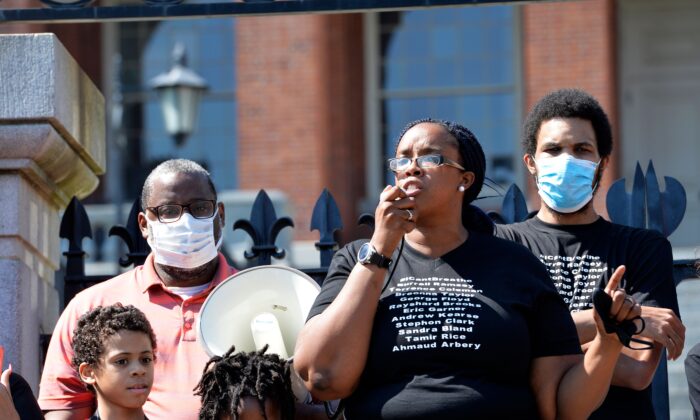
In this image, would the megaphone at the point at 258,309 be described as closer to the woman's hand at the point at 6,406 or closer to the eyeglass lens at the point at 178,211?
the eyeglass lens at the point at 178,211

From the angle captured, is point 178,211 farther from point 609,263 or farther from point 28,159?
point 609,263

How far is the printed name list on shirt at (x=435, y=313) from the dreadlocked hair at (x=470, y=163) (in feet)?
1.21

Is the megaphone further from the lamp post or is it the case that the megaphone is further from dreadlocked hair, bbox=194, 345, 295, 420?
the lamp post

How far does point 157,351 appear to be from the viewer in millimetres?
5500

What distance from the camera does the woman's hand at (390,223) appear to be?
464 centimetres

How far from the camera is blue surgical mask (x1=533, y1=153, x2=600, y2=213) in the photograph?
5.54 m

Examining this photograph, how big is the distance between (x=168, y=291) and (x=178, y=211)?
31 centimetres

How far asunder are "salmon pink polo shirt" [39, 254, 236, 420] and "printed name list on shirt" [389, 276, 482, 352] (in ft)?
3.31

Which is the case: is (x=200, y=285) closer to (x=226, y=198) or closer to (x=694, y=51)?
(x=226, y=198)

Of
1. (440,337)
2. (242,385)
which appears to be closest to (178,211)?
(242,385)

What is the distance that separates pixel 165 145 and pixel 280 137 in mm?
1723

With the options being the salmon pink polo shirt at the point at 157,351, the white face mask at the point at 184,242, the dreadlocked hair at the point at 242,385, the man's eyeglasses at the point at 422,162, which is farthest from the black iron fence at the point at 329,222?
the man's eyeglasses at the point at 422,162

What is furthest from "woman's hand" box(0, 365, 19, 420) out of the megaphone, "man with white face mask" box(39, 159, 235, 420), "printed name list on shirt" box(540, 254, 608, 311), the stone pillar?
"printed name list on shirt" box(540, 254, 608, 311)

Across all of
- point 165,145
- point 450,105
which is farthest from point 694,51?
point 165,145
